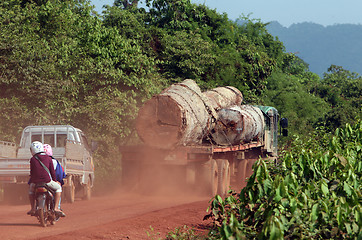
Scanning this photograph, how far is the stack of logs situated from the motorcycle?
5607 millimetres

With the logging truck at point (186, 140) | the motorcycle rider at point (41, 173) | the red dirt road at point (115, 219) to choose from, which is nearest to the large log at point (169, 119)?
the logging truck at point (186, 140)

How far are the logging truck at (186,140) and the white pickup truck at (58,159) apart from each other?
4.29ft

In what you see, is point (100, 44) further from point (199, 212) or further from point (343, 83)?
point (343, 83)

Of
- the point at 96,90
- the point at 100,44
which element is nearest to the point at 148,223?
the point at 96,90

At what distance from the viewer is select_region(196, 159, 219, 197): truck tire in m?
17.2

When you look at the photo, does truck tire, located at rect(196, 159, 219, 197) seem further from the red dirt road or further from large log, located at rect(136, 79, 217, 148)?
large log, located at rect(136, 79, 217, 148)

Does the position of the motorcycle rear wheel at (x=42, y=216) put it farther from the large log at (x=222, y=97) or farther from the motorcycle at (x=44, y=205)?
the large log at (x=222, y=97)

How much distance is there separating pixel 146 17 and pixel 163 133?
27.4 metres

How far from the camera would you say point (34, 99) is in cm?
2364

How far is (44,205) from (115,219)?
1.88 m

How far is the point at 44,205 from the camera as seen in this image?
1091 centimetres

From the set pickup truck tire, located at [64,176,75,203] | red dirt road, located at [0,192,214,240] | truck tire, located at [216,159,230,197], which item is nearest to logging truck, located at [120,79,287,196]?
truck tire, located at [216,159,230,197]

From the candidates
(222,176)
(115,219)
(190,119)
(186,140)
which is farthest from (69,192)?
(222,176)

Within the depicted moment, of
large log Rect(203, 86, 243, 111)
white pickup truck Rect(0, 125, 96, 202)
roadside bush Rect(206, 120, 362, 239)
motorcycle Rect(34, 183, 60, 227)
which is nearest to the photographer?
roadside bush Rect(206, 120, 362, 239)
